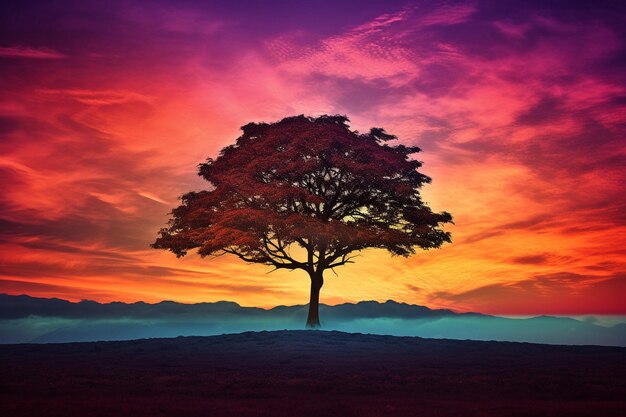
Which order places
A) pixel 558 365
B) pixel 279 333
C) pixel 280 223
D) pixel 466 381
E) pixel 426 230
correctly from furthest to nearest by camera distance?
pixel 426 230
pixel 280 223
pixel 279 333
pixel 558 365
pixel 466 381

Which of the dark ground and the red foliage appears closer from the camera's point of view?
the dark ground

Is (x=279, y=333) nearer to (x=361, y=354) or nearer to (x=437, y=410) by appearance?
(x=361, y=354)

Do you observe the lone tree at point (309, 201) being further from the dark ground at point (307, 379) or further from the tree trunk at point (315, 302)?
the dark ground at point (307, 379)

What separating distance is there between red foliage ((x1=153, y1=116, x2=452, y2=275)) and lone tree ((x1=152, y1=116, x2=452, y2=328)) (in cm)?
7

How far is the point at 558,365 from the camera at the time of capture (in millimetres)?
21812

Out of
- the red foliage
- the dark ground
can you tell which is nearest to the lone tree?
the red foliage

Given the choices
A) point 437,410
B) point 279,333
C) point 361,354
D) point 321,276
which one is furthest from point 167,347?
point 437,410

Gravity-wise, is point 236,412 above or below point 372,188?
below

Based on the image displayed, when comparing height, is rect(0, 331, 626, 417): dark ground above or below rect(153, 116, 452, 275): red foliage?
below

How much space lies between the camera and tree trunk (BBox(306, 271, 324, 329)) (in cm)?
3722

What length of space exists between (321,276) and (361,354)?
13.6 meters

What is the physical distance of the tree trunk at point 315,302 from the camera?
122 ft

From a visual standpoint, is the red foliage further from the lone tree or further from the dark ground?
the dark ground

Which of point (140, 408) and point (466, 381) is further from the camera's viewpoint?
point (466, 381)
